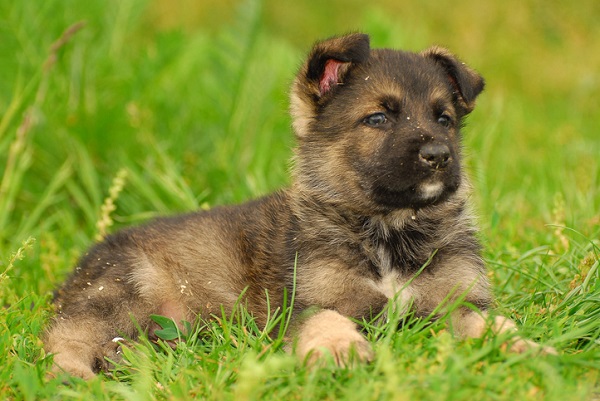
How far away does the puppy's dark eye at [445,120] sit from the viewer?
4.43 metres

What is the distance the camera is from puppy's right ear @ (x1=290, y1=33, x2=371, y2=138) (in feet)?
14.0

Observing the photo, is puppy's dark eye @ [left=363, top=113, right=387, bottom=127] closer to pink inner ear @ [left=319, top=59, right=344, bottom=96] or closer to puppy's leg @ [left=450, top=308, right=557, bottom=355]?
→ pink inner ear @ [left=319, top=59, right=344, bottom=96]

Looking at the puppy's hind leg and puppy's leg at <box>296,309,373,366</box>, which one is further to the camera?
the puppy's hind leg

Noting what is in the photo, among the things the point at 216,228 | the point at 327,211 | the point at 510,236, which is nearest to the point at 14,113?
the point at 216,228

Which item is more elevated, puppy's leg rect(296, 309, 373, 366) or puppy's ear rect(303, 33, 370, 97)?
puppy's ear rect(303, 33, 370, 97)

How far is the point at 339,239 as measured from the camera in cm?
431

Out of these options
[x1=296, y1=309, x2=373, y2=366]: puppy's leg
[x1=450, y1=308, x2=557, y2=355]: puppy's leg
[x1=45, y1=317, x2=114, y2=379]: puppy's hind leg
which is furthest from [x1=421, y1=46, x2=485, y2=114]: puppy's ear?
[x1=45, y1=317, x2=114, y2=379]: puppy's hind leg

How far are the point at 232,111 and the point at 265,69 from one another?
543mm


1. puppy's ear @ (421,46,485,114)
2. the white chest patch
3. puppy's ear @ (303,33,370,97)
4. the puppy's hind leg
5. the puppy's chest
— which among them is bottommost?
the puppy's hind leg

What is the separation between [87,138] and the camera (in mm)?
7133

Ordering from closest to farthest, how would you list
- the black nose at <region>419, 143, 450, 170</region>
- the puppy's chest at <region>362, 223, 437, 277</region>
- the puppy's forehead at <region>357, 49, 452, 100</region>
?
the black nose at <region>419, 143, 450, 170</region>
the puppy's chest at <region>362, 223, 437, 277</region>
the puppy's forehead at <region>357, 49, 452, 100</region>

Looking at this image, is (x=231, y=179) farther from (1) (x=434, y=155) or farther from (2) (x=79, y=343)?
(1) (x=434, y=155)

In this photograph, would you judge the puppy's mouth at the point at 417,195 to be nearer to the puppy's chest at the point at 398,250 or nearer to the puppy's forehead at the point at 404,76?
the puppy's chest at the point at 398,250

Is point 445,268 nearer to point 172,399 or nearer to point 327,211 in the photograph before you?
point 327,211
